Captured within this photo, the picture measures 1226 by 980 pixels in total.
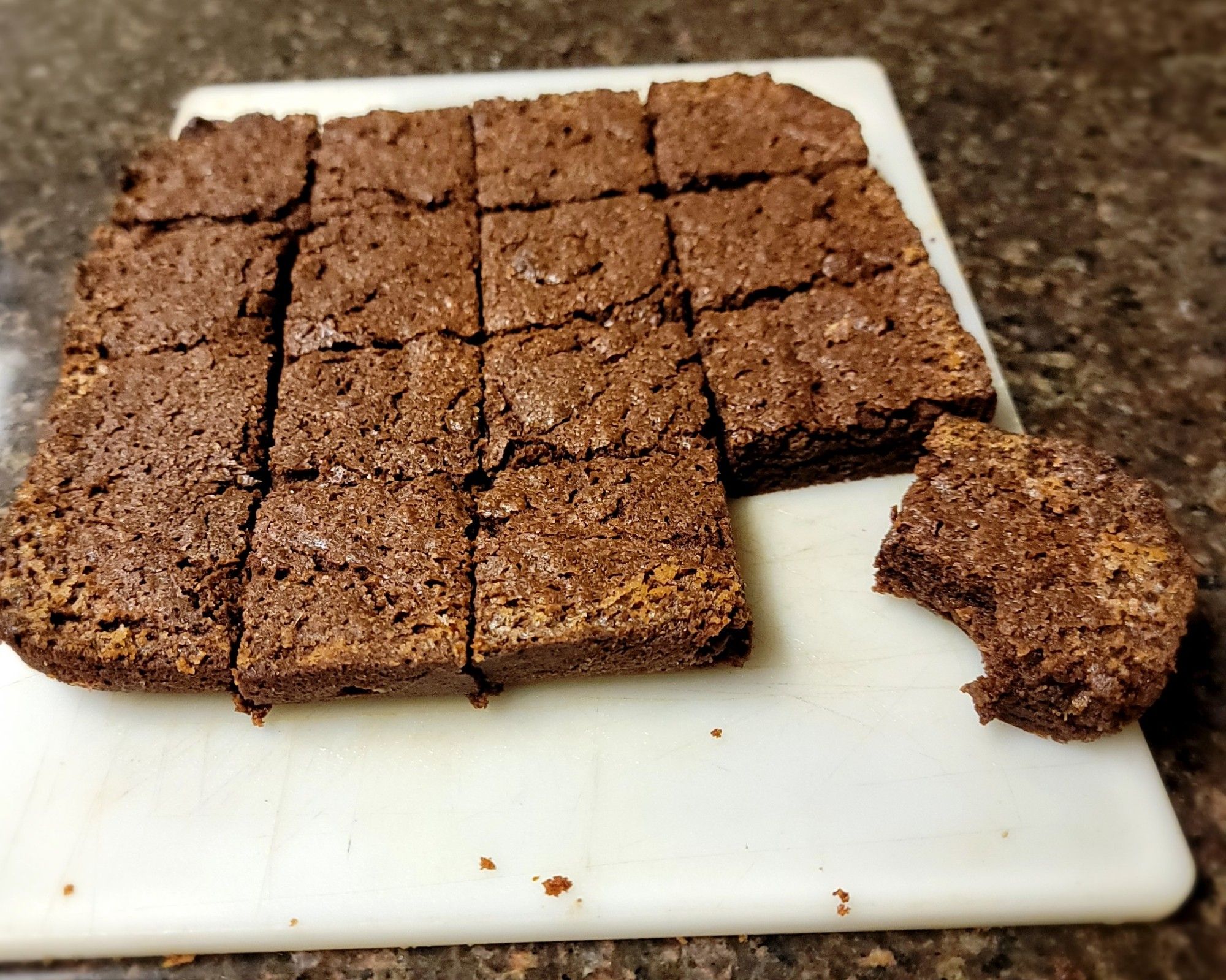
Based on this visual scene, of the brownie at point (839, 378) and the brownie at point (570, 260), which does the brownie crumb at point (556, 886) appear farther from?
the brownie at point (570, 260)

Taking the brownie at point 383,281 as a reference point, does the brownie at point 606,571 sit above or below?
below

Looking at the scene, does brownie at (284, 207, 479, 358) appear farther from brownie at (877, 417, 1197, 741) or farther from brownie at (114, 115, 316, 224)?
brownie at (877, 417, 1197, 741)

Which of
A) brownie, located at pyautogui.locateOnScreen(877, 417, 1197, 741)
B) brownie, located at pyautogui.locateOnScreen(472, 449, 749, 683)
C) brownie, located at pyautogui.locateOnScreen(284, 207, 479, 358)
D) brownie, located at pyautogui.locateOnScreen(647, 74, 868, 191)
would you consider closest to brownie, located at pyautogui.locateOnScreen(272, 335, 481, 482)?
brownie, located at pyautogui.locateOnScreen(284, 207, 479, 358)

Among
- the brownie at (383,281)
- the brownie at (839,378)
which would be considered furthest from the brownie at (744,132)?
the brownie at (383,281)

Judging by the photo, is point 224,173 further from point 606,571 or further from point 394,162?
point 606,571

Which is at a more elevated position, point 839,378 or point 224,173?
point 224,173

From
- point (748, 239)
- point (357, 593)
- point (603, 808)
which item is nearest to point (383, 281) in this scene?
point (357, 593)
